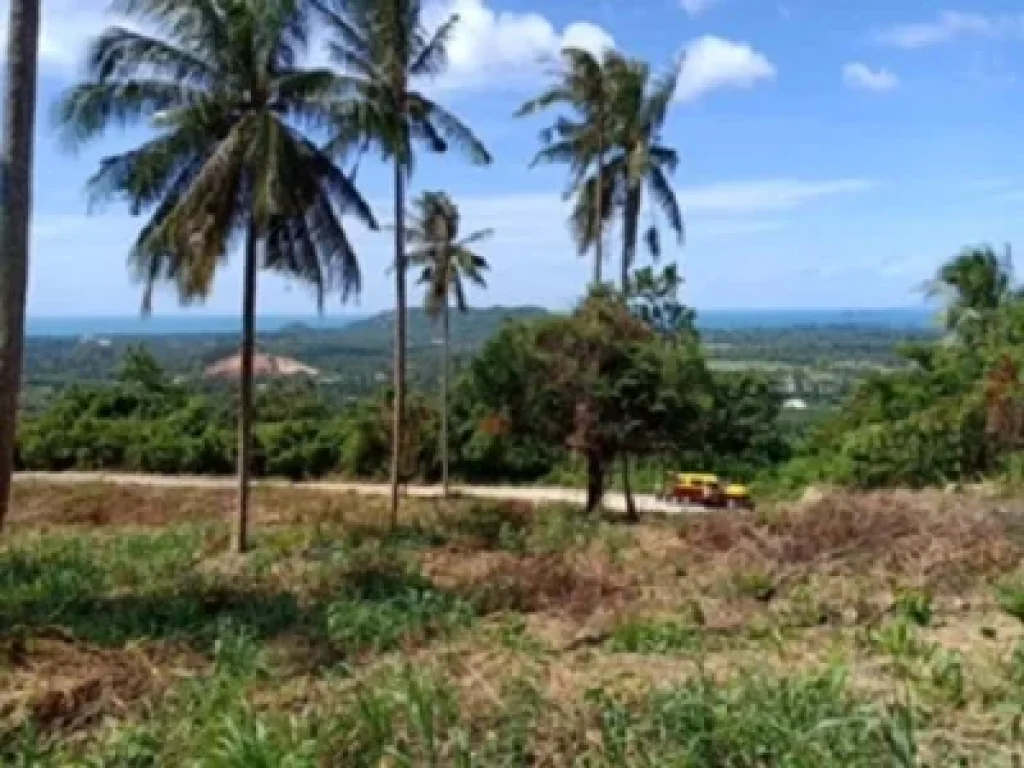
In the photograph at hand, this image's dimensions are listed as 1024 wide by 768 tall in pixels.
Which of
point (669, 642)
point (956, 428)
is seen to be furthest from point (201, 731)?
point (956, 428)

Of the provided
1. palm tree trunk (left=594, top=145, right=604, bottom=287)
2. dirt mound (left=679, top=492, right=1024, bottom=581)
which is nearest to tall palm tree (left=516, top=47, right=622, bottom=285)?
palm tree trunk (left=594, top=145, right=604, bottom=287)

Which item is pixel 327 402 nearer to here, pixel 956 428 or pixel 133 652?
pixel 956 428

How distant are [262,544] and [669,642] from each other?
43.4ft

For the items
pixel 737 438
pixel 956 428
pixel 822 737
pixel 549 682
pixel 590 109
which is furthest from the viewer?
pixel 737 438

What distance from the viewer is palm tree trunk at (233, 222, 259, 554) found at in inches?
746

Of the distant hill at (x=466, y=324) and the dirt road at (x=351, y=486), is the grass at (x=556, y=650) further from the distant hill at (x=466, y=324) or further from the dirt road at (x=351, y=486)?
the dirt road at (x=351, y=486)

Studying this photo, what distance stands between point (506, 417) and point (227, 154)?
1019 centimetres

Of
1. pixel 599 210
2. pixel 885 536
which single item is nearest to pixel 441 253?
pixel 599 210

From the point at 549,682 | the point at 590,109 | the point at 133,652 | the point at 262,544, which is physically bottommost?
the point at 262,544

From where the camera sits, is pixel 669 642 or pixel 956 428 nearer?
pixel 669 642

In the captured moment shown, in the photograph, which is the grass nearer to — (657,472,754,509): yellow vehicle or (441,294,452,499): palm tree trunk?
(657,472,754,509): yellow vehicle

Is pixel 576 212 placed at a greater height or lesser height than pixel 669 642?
greater

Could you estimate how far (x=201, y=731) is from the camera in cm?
475

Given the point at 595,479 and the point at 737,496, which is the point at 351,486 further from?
the point at 595,479
